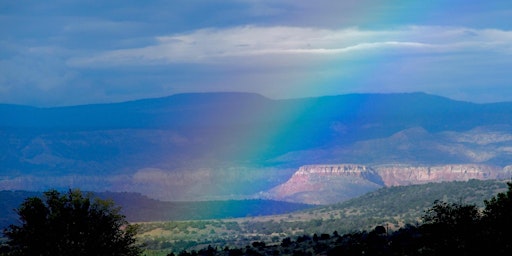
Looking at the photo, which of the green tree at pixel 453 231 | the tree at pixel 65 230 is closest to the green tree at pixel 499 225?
the green tree at pixel 453 231

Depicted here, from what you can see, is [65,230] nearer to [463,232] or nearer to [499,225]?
[463,232]

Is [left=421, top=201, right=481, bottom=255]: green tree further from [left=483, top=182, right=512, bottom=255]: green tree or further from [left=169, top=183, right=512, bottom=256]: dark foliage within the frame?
[left=483, top=182, right=512, bottom=255]: green tree

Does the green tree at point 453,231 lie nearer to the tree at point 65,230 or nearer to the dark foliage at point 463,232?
the dark foliage at point 463,232

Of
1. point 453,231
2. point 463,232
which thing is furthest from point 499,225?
point 453,231

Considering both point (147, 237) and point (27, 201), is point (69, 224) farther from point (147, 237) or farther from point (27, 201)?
point (147, 237)

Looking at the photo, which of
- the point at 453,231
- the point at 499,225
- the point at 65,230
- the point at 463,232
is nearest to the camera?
the point at 499,225

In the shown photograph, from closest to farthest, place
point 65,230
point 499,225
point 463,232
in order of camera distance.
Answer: point 499,225 < point 463,232 < point 65,230

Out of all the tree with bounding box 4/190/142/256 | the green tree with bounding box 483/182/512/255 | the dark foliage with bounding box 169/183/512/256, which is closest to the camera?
the green tree with bounding box 483/182/512/255

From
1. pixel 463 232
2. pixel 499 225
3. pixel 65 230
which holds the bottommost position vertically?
pixel 463 232

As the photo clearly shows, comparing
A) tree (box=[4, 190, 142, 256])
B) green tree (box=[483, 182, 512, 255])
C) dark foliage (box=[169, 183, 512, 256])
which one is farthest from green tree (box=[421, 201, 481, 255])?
tree (box=[4, 190, 142, 256])

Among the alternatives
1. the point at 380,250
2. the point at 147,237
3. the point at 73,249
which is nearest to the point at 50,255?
the point at 73,249
